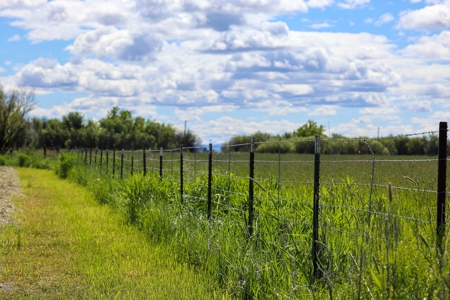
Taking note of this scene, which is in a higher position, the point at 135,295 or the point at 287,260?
the point at 287,260

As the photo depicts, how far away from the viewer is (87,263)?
965cm

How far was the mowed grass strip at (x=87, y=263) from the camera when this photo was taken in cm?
790

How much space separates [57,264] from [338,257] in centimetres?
487

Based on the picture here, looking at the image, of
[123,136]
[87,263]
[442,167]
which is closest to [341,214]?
[442,167]

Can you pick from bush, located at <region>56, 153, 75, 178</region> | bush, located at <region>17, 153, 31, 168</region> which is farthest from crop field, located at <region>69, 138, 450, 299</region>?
bush, located at <region>17, 153, 31, 168</region>

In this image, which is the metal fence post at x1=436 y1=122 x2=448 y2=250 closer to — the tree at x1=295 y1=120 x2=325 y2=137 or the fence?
the fence

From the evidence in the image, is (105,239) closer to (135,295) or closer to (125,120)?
(135,295)

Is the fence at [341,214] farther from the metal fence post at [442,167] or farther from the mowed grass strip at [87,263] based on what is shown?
the mowed grass strip at [87,263]

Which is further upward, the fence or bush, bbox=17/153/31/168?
the fence

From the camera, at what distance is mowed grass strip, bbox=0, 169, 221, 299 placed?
7.90m

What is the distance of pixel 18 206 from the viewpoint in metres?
17.5

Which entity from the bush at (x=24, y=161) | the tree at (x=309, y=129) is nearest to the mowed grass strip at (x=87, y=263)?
the bush at (x=24, y=161)

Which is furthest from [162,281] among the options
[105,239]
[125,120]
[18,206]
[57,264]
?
[125,120]

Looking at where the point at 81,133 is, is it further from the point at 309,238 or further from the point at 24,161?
the point at 309,238
